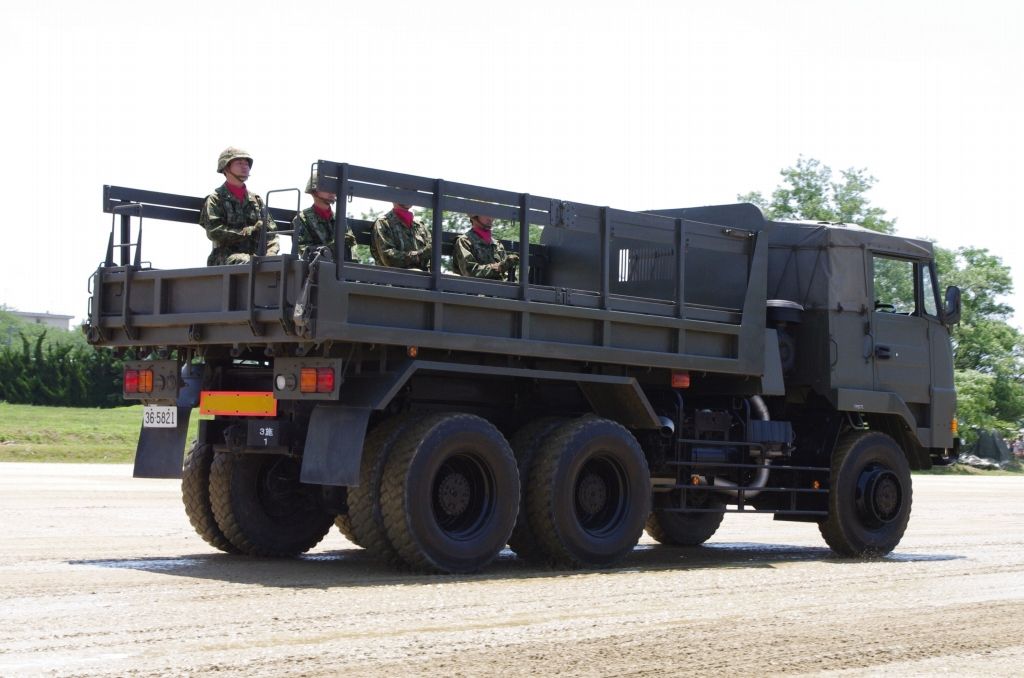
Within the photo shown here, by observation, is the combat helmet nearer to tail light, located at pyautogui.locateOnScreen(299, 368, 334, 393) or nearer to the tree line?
tail light, located at pyautogui.locateOnScreen(299, 368, 334, 393)

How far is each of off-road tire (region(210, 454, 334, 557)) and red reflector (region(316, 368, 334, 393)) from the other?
1.72 meters

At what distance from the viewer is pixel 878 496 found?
46.3 ft

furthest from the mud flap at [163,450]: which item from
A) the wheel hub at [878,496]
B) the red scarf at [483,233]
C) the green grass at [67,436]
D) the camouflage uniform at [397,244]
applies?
the green grass at [67,436]

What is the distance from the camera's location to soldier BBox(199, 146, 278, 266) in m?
11.5

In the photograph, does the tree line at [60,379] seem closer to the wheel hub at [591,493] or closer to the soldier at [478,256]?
the soldier at [478,256]

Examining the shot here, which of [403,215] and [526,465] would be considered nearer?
[526,465]

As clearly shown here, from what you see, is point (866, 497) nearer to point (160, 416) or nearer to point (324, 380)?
point (324, 380)

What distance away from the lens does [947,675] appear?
23.0 feet

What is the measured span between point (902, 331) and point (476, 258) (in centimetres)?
470

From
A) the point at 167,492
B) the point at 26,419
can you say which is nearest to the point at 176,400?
the point at 167,492

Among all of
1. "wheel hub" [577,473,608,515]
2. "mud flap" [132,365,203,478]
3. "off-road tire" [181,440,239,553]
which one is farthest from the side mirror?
"mud flap" [132,365,203,478]

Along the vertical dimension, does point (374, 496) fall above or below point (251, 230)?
below

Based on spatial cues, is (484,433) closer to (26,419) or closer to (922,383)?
(922,383)

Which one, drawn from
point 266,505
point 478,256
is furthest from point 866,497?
point 266,505
